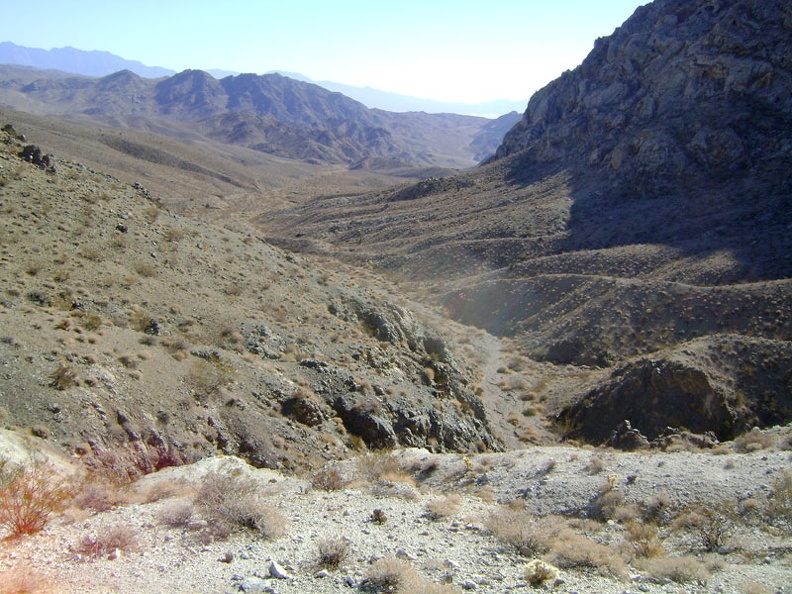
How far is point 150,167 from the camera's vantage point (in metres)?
85.4

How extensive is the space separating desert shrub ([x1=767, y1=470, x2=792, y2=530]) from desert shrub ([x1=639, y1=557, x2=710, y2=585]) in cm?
203

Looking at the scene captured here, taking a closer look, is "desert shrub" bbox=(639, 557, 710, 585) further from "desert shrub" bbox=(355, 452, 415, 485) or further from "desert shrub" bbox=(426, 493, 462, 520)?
"desert shrub" bbox=(355, 452, 415, 485)

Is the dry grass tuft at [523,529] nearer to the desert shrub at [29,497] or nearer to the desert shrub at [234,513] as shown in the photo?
the desert shrub at [234,513]

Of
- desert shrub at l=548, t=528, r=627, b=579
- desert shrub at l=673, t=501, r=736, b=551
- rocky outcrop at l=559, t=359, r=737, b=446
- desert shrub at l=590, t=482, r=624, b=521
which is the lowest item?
rocky outcrop at l=559, t=359, r=737, b=446

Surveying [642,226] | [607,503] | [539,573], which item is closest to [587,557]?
[539,573]

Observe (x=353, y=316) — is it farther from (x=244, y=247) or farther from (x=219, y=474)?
(x=219, y=474)

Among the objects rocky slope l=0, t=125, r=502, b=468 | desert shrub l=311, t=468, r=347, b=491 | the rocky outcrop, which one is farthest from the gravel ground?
the rocky outcrop

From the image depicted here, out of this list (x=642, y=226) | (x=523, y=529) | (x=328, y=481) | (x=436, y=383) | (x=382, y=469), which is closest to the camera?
(x=523, y=529)

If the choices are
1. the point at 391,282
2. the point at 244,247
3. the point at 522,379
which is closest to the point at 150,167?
the point at 391,282

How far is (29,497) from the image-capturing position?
7.28 meters

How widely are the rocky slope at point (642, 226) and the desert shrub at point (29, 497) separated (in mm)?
16725

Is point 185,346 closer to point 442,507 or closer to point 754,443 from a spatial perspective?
point 442,507

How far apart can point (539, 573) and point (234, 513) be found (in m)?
4.10

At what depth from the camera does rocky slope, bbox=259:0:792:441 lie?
71.8 ft
